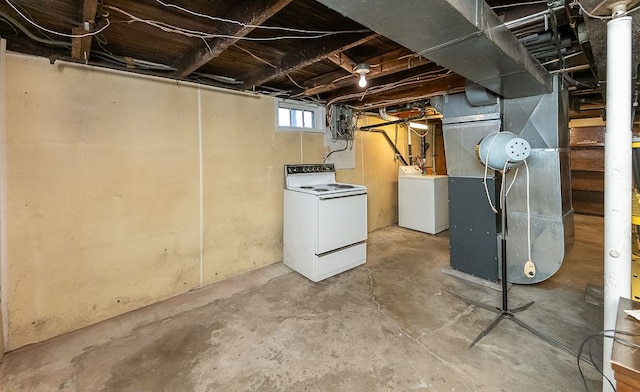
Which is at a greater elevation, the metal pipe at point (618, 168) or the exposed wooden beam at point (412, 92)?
the exposed wooden beam at point (412, 92)

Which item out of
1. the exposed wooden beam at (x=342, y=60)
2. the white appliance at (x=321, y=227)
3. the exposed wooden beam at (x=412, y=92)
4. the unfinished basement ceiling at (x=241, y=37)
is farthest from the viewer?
the white appliance at (x=321, y=227)

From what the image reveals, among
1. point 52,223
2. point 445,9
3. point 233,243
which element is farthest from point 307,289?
point 445,9

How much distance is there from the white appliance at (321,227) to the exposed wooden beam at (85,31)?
6.56 feet

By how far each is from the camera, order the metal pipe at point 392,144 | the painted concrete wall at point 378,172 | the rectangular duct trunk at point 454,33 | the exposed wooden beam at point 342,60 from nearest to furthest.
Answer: the rectangular duct trunk at point 454,33 < the exposed wooden beam at point 342,60 < the painted concrete wall at point 378,172 < the metal pipe at point 392,144

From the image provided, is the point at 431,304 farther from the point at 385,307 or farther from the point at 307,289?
the point at 307,289

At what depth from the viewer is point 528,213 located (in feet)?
7.58


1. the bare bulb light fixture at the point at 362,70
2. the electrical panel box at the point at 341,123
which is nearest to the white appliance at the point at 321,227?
the electrical panel box at the point at 341,123

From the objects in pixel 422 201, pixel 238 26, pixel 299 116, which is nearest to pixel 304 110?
pixel 299 116

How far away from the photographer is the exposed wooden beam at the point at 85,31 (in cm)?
141

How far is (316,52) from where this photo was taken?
2.04 meters

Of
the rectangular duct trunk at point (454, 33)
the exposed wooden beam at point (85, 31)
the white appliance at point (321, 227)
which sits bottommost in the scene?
the white appliance at point (321, 227)

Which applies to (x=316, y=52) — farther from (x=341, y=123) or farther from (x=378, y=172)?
(x=378, y=172)

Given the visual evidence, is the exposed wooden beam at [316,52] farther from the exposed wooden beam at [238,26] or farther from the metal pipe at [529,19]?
the metal pipe at [529,19]

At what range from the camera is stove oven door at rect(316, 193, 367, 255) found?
9.36ft
